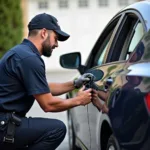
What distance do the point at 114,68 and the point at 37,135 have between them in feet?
2.81

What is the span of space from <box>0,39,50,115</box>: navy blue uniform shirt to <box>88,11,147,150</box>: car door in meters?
0.46

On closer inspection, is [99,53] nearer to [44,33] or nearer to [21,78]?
[44,33]

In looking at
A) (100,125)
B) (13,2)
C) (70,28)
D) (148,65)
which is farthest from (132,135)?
(70,28)

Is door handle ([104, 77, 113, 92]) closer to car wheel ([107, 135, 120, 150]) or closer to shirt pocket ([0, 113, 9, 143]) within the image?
car wheel ([107, 135, 120, 150])

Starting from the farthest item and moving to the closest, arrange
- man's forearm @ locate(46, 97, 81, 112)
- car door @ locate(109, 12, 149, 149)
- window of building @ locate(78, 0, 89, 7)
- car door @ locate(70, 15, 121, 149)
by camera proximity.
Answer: window of building @ locate(78, 0, 89, 7) → car door @ locate(70, 15, 121, 149) → man's forearm @ locate(46, 97, 81, 112) → car door @ locate(109, 12, 149, 149)

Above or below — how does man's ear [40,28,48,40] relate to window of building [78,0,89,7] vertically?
above

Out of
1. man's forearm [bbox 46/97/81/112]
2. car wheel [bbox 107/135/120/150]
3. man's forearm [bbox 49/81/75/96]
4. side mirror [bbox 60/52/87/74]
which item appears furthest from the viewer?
side mirror [bbox 60/52/87/74]

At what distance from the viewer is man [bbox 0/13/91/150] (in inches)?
177

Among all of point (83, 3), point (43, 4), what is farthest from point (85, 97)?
point (43, 4)

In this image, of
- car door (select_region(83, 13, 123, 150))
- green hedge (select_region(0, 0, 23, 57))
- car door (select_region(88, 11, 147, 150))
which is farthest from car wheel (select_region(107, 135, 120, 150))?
green hedge (select_region(0, 0, 23, 57))

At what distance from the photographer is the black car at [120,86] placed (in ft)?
11.3

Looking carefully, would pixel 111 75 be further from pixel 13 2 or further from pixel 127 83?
pixel 13 2

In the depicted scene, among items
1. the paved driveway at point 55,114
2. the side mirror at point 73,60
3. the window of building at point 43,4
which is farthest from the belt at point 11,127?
the window of building at point 43,4

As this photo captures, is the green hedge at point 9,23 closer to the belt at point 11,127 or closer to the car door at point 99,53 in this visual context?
the car door at point 99,53
